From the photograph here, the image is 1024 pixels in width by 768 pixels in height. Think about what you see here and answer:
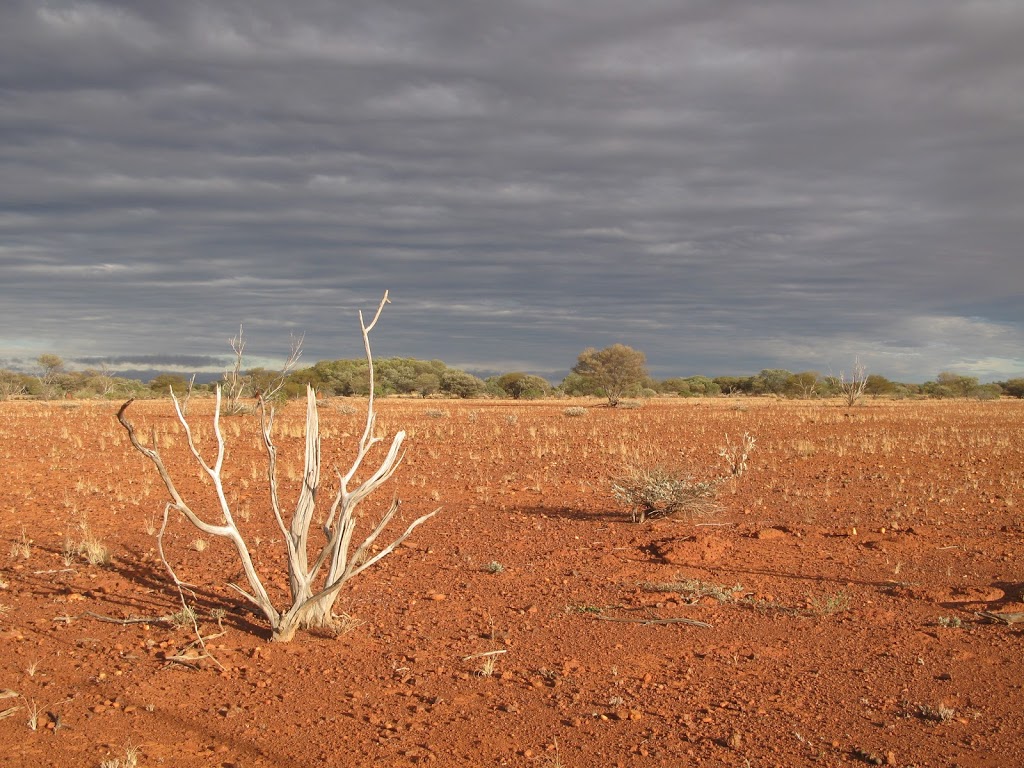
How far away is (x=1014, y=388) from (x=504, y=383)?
43.9 m

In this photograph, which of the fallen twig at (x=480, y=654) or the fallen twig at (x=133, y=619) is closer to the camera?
the fallen twig at (x=480, y=654)

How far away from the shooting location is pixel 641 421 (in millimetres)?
27828

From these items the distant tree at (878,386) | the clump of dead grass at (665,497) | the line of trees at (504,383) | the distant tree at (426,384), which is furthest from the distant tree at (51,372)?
the distant tree at (878,386)

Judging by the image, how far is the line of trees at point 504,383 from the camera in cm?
5359

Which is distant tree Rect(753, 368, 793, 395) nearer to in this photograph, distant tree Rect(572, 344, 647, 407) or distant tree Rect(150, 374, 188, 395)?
distant tree Rect(572, 344, 647, 407)

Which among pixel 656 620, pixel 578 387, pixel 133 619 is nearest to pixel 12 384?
pixel 578 387

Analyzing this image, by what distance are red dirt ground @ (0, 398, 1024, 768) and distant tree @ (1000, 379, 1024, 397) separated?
224ft

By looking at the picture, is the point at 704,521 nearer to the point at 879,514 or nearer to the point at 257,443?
the point at 879,514

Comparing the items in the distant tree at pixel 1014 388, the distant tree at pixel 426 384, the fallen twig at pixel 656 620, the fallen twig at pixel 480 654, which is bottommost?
the fallen twig at pixel 480 654

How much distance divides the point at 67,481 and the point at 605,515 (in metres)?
8.62

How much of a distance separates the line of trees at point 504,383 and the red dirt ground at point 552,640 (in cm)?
3849

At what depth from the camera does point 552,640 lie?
20.3 feet

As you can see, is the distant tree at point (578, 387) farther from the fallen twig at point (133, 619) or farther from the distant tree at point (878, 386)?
the fallen twig at point (133, 619)

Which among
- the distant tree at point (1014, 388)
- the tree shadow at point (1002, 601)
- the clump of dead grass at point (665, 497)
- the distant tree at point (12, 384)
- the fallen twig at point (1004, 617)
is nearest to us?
the fallen twig at point (1004, 617)
